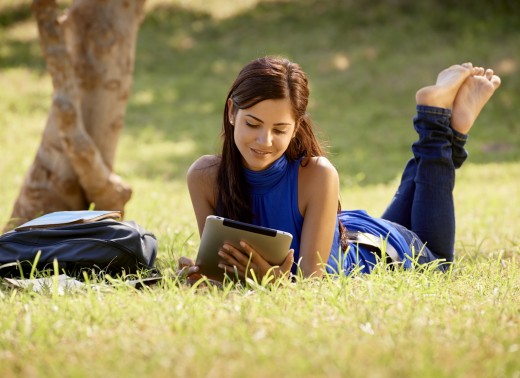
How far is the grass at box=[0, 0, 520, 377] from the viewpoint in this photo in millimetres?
2312

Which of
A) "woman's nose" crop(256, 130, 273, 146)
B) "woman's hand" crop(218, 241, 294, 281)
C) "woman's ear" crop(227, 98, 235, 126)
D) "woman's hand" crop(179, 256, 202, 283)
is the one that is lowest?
"woman's hand" crop(179, 256, 202, 283)

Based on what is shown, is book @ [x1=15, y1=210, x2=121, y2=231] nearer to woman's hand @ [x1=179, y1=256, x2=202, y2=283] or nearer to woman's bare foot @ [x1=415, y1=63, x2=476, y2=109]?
woman's hand @ [x1=179, y1=256, x2=202, y2=283]

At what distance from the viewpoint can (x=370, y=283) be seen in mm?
3121

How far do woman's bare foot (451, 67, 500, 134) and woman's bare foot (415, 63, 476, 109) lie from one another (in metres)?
0.04

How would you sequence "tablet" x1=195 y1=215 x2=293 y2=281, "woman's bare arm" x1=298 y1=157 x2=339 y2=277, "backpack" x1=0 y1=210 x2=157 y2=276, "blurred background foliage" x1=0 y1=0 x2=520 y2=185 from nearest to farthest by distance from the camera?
"tablet" x1=195 y1=215 x2=293 y2=281 < "woman's bare arm" x1=298 y1=157 x2=339 y2=277 < "backpack" x1=0 y1=210 x2=157 y2=276 < "blurred background foliage" x1=0 y1=0 x2=520 y2=185

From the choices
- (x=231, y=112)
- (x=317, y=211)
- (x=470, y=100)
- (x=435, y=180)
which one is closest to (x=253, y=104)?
(x=231, y=112)

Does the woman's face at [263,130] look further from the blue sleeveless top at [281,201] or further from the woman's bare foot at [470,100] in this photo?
the woman's bare foot at [470,100]

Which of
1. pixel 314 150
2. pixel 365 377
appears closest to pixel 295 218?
pixel 314 150

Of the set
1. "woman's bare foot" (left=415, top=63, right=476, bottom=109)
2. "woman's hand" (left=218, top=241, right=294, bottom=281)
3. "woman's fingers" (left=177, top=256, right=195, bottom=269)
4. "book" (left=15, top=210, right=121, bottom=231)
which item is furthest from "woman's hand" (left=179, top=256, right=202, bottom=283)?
"woman's bare foot" (left=415, top=63, right=476, bottom=109)

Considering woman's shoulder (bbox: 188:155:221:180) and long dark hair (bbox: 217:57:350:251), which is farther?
woman's shoulder (bbox: 188:155:221:180)

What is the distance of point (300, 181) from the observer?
12.3 ft

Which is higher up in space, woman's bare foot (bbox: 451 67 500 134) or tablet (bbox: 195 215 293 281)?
woman's bare foot (bbox: 451 67 500 134)

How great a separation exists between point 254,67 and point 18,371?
1860mm

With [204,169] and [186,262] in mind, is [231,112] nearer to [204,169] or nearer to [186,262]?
[204,169]
